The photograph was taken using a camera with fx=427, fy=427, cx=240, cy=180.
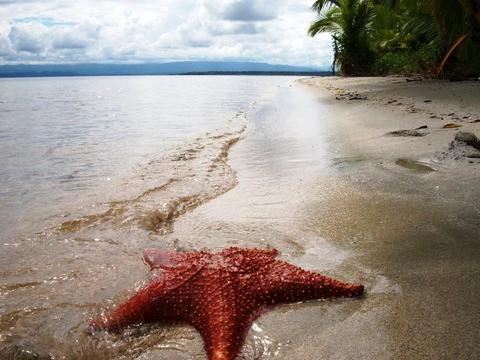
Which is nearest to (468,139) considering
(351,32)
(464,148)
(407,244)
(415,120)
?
(464,148)

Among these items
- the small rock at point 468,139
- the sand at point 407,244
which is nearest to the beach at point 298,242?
the sand at point 407,244

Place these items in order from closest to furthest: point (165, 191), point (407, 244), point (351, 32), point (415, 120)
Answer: point (407, 244), point (165, 191), point (415, 120), point (351, 32)

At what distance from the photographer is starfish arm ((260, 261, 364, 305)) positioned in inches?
117

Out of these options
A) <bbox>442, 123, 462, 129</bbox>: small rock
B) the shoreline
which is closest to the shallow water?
the shoreline

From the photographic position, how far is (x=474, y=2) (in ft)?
10.5

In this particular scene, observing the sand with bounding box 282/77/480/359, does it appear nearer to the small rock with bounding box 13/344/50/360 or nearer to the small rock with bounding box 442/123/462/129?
the small rock with bounding box 442/123/462/129

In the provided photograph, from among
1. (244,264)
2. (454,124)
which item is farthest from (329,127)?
(244,264)

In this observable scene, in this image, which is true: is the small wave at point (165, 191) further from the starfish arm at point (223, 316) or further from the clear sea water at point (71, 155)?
the starfish arm at point (223, 316)

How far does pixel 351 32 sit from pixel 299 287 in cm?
2843

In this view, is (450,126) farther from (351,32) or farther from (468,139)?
(351,32)

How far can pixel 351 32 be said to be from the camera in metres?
28.4

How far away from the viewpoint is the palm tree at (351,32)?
28062 millimetres

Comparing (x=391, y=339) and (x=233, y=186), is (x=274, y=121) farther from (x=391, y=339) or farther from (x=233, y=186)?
(x=391, y=339)

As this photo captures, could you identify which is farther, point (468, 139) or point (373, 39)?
point (373, 39)
